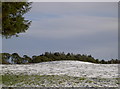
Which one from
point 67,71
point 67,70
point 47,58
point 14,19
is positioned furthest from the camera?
point 47,58

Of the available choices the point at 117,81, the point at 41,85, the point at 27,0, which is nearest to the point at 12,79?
the point at 41,85

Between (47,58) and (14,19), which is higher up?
(14,19)

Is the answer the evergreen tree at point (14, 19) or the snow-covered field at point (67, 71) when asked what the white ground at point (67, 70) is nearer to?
the snow-covered field at point (67, 71)

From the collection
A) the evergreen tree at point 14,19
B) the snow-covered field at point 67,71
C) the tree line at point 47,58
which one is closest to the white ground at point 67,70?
the snow-covered field at point 67,71

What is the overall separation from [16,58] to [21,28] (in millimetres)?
5429

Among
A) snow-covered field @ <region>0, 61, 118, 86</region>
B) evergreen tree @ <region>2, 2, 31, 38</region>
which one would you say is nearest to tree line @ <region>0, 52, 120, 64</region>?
evergreen tree @ <region>2, 2, 31, 38</region>

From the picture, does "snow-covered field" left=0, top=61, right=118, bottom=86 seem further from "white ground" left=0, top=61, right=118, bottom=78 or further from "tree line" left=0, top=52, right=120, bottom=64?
"tree line" left=0, top=52, right=120, bottom=64

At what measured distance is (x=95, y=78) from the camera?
11.4 meters

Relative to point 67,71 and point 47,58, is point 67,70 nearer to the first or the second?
point 67,71

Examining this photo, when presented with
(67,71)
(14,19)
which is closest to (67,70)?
(67,71)

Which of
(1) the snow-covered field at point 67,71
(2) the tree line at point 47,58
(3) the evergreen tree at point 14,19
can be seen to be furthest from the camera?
(2) the tree line at point 47,58

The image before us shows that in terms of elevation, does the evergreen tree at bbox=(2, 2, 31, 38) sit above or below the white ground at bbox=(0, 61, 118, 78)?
above

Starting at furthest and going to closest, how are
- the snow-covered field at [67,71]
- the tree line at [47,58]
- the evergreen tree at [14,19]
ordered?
the tree line at [47,58], the evergreen tree at [14,19], the snow-covered field at [67,71]

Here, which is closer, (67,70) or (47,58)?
(67,70)
